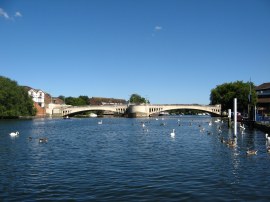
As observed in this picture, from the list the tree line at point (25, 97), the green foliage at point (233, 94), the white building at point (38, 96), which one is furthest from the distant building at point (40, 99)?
the green foliage at point (233, 94)

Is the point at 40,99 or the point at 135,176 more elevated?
the point at 40,99

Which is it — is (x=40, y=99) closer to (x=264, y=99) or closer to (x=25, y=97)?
(x=25, y=97)

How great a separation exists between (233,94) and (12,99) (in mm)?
64241

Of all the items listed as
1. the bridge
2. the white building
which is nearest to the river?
the bridge

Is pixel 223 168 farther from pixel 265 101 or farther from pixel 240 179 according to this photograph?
pixel 265 101

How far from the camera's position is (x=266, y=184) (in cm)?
1958

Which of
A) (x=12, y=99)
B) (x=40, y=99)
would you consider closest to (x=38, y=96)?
(x=40, y=99)

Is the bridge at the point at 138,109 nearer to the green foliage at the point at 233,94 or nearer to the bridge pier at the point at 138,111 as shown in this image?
the bridge pier at the point at 138,111

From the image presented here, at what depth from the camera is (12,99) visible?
113 meters

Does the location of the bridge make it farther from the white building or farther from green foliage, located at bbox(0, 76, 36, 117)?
green foliage, located at bbox(0, 76, 36, 117)

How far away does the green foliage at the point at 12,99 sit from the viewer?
110438 millimetres

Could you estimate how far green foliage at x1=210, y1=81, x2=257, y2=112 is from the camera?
124438 mm

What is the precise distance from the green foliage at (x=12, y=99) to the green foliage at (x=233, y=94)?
59.7m

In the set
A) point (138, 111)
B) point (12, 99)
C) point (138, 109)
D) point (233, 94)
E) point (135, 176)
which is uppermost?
point (233, 94)
